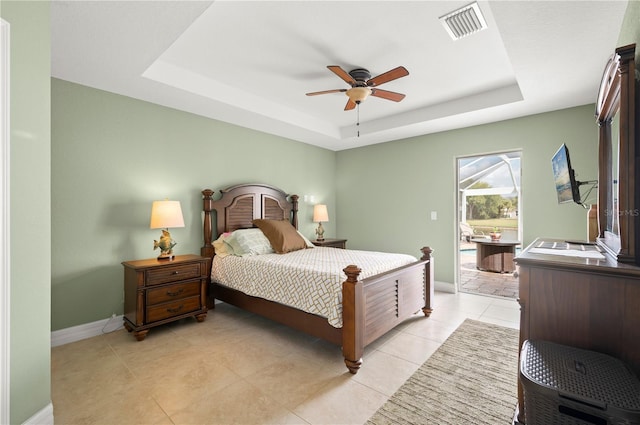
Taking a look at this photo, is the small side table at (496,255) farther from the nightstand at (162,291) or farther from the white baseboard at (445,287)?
the nightstand at (162,291)

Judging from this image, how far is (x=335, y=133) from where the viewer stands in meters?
4.98

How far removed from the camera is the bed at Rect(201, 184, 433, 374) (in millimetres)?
2301

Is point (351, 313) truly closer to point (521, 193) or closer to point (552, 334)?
point (552, 334)

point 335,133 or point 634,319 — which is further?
point 335,133

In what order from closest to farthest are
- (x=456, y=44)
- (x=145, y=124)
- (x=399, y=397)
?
(x=399, y=397) → (x=456, y=44) → (x=145, y=124)

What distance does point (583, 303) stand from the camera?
4.09ft

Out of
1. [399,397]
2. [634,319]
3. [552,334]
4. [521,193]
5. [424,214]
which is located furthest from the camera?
[424,214]

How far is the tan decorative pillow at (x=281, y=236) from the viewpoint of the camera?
3.77 metres

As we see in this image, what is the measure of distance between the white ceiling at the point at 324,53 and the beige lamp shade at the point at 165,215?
47.0 inches

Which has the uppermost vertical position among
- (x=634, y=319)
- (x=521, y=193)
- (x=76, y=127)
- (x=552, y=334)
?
(x=76, y=127)

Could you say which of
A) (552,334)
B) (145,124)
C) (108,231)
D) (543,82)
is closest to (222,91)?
(145,124)

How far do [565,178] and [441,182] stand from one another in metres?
2.55

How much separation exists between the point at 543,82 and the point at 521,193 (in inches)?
60.5

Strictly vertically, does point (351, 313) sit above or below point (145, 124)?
below
